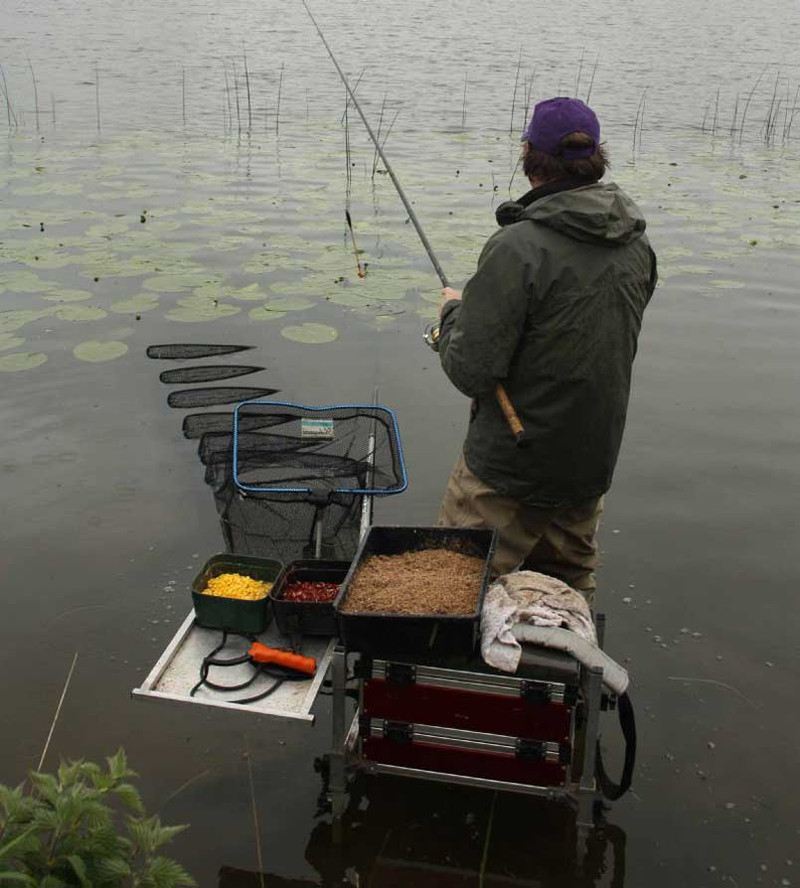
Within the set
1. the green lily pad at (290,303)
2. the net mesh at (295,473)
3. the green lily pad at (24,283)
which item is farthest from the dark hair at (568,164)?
the green lily pad at (24,283)

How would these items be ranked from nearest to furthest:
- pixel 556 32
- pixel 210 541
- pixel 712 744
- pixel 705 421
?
pixel 712 744 → pixel 210 541 → pixel 705 421 → pixel 556 32

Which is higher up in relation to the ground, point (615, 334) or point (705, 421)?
point (615, 334)

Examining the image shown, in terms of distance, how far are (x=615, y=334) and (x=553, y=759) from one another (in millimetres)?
1197

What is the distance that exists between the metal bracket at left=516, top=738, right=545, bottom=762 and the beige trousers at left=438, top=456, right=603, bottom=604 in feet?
1.88

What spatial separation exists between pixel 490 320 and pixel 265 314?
4448mm

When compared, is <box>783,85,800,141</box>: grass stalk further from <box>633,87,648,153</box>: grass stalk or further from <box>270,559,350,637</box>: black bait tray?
<box>270,559,350,637</box>: black bait tray

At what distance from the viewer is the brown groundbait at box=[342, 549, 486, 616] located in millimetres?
2736

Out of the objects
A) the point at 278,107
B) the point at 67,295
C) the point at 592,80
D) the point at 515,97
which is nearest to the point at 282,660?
the point at 67,295

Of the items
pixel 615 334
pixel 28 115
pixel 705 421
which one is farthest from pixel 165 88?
pixel 615 334

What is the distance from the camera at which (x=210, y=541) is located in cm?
455

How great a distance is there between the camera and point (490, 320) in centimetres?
279

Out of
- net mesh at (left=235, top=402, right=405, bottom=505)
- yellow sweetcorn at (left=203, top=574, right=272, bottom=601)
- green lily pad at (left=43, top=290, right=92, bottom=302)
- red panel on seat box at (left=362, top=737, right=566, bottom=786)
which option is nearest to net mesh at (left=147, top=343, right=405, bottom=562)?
net mesh at (left=235, top=402, right=405, bottom=505)

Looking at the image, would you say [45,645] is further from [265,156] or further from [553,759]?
[265,156]

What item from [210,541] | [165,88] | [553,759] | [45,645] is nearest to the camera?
[553,759]
